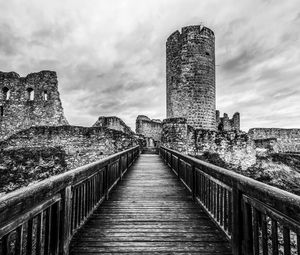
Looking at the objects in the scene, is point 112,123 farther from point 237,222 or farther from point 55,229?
point 237,222

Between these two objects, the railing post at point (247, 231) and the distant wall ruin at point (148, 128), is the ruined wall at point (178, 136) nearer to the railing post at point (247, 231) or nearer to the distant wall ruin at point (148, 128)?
the distant wall ruin at point (148, 128)

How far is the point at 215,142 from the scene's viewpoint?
48.3 feet

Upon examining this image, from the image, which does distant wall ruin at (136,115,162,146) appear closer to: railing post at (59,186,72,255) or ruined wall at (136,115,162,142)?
ruined wall at (136,115,162,142)

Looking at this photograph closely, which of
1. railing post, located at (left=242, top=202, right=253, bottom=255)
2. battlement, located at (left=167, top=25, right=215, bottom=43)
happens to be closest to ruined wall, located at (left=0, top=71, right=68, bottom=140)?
battlement, located at (left=167, top=25, right=215, bottom=43)

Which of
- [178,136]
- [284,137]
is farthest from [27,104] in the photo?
[284,137]

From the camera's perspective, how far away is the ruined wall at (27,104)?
21.0m

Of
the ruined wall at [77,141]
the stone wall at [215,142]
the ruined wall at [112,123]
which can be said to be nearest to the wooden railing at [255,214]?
the stone wall at [215,142]

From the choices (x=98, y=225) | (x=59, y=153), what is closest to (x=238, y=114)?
(x=59, y=153)

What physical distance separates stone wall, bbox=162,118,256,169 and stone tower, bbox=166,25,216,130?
16.7 ft

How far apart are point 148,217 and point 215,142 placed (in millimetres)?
12114

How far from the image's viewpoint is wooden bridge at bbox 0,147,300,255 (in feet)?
4.83

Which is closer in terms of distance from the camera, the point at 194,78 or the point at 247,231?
the point at 247,231

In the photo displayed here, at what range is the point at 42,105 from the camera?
21047 mm

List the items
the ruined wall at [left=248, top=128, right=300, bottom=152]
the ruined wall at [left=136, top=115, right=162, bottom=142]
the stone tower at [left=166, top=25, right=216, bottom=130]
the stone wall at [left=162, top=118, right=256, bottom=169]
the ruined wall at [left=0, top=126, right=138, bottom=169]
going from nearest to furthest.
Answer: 1. the stone wall at [left=162, top=118, right=256, bottom=169]
2. the ruined wall at [left=0, top=126, right=138, bottom=169]
3. the stone tower at [left=166, top=25, right=216, bottom=130]
4. the ruined wall at [left=136, top=115, right=162, bottom=142]
5. the ruined wall at [left=248, top=128, right=300, bottom=152]
